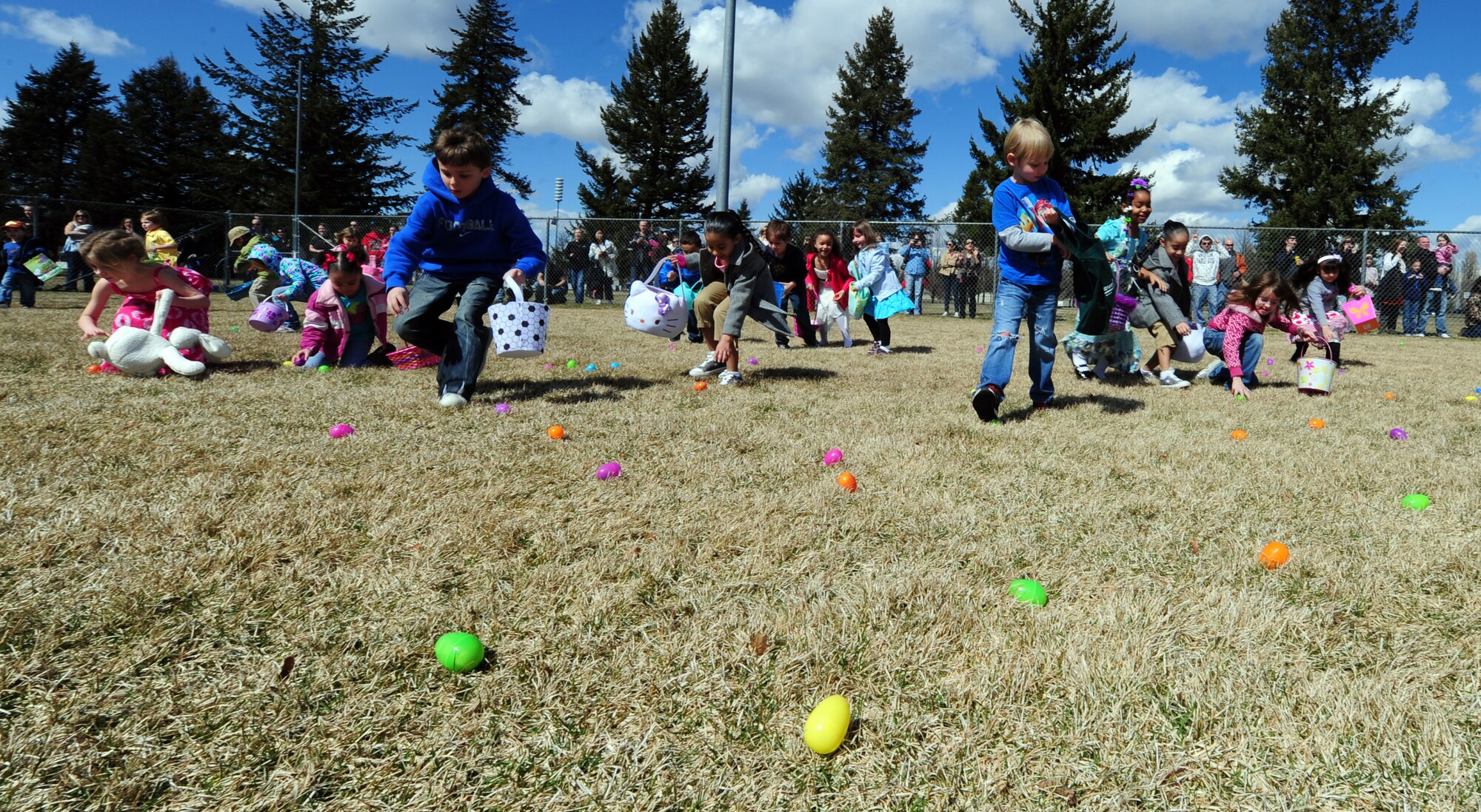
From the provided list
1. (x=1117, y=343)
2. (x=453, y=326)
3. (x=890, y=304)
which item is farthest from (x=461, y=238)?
(x=890, y=304)

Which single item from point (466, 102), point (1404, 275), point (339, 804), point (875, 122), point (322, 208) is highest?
point (875, 122)

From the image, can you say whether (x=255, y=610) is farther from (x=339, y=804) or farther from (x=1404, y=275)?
(x=1404, y=275)

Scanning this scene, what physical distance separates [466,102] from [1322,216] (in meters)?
35.3

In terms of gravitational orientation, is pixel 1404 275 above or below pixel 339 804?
above

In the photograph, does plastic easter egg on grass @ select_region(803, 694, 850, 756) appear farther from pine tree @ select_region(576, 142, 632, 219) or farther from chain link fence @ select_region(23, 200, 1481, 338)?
pine tree @ select_region(576, 142, 632, 219)

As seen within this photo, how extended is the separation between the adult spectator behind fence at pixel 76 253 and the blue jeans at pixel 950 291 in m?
16.5

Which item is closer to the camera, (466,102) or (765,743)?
(765,743)

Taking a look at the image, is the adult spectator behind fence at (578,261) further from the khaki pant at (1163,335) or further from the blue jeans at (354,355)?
the khaki pant at (1163,335)

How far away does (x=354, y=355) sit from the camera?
6957 millimetres

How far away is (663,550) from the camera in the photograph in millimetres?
2576

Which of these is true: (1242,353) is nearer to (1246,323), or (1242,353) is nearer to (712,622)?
(1246,323)

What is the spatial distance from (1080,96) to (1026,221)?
31854mm

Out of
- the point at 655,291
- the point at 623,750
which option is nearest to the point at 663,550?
the point at 623,750

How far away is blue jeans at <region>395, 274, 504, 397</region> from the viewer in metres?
5.23
